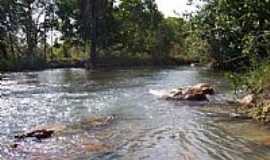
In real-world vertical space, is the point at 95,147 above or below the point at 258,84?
below

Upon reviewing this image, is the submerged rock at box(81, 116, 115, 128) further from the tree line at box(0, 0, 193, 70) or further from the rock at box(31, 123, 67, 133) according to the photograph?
the tree line at box(0, 0, 193, 70)

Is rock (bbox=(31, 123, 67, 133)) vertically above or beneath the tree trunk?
beneath

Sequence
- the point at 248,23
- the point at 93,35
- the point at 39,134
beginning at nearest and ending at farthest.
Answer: the point at 39,134, the point at 248,23, the point at 93,35

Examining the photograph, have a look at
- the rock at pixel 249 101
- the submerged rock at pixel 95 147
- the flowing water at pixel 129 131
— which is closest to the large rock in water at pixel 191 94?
the flowing water at pixel 129 131

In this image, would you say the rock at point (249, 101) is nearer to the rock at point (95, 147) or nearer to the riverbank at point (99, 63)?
the rock at point (95, 147)

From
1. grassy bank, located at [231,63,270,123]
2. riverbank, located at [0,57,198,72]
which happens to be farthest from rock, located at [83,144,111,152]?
riverbank, located at [0,57,198,72]

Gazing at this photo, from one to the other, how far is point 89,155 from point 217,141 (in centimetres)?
364

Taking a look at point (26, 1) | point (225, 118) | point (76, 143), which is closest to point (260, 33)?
point (225, 118)

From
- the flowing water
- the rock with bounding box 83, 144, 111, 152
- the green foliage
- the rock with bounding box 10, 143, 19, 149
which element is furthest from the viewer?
the green foliage

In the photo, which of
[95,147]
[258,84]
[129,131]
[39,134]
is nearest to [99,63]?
[258,84]

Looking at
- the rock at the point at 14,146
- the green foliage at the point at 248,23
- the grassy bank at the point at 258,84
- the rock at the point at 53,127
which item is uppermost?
the green foliage at the point at 248,23

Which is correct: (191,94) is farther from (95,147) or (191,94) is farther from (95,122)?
(95,147)

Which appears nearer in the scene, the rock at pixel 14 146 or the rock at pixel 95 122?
the rock at pixel 14 146

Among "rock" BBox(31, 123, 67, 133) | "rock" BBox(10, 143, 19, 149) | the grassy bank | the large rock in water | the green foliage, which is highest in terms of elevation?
the green foliage
